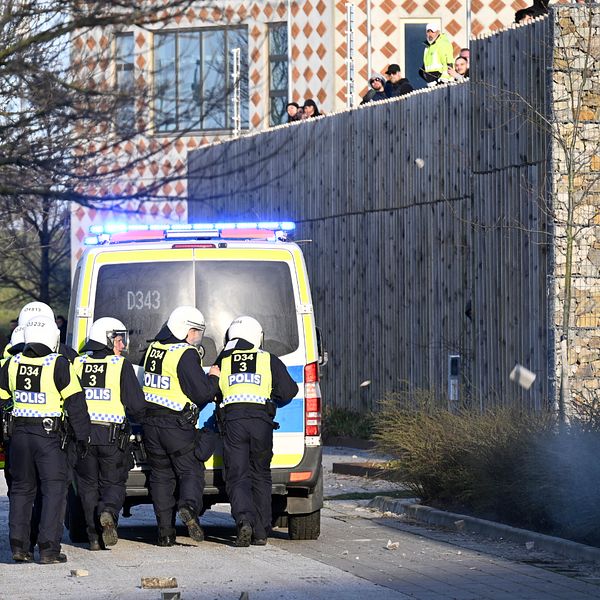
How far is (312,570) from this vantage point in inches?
469

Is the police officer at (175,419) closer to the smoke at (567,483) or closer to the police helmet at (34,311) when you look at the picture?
the police helmet at (34,311)

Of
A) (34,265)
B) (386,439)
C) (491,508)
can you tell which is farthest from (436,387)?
(34,265)

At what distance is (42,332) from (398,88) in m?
13.6

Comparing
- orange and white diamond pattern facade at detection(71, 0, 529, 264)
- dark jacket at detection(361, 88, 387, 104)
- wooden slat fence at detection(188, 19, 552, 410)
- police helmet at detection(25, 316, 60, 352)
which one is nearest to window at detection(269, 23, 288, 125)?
orange and white diamond pattern facade at detection(71, 0, 529, 264)

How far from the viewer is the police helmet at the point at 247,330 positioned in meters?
13.2

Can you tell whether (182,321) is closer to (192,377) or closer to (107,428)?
(192,377)

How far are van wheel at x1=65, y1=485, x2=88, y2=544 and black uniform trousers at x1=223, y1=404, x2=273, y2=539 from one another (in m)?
1.27

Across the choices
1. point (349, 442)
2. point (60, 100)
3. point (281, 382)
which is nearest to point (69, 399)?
point (281, 382)

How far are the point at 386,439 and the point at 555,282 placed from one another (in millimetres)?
3785

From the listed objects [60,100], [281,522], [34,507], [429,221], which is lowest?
[281,522]

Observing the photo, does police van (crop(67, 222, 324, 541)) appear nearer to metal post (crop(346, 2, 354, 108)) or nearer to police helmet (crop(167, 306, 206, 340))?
police helmet (crop(167, 306, 206, 340))

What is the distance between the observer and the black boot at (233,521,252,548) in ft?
43.8

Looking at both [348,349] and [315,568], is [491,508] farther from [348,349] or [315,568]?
[348,349]

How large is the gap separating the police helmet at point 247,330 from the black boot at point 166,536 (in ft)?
5.27
